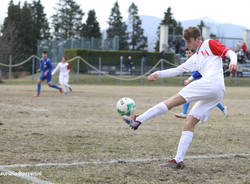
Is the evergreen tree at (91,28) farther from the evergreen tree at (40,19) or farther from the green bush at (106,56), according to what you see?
the green bush at (106,56)

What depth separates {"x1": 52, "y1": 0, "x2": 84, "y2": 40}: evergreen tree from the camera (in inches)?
3046

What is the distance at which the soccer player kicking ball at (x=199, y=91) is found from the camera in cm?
512

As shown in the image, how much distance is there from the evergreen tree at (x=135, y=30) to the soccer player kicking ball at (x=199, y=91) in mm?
66192

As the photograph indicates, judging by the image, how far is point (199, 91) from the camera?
5.11m

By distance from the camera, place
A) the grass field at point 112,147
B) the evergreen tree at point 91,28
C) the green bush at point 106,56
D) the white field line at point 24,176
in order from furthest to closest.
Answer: the evergreen tree at point 91,28, the green bush at point 106,56, the grass field at point 112,147, the white field line at point 24,176

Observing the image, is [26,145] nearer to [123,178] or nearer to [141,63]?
[123,178]

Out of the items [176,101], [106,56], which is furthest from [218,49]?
[106,56]

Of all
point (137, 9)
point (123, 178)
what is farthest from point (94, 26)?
point (123, 178)

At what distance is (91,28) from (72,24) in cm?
400

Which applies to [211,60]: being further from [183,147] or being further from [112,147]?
[112,147]

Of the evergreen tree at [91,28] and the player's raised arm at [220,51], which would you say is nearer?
the player's raised arm at [220,51]

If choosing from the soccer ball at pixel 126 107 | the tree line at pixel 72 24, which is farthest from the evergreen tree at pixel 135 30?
the soccer ball at pixel 126 107

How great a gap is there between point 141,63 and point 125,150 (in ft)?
92.6

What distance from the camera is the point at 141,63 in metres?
34.2
